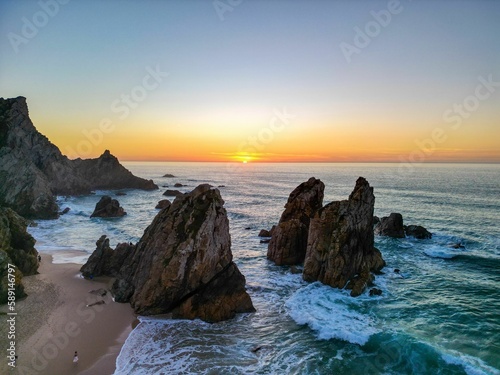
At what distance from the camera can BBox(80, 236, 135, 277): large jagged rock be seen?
31.9m

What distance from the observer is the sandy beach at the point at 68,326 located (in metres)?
18.3

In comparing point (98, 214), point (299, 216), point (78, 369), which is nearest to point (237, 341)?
point (78, 369)

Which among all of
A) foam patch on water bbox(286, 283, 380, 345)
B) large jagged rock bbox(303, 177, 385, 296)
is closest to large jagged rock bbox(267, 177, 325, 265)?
large jagged rock bbox(303, 177, 385, 296)

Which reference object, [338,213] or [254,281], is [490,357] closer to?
[338,213]

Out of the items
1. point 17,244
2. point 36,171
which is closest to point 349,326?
point 17,244

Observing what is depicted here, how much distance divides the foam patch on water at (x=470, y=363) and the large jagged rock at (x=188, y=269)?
45.4 feet

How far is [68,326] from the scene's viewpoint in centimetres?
2236

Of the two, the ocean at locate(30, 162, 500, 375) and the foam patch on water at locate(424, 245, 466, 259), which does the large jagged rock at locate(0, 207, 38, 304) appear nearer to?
the ocean at locate(30, 162, 500, 375)

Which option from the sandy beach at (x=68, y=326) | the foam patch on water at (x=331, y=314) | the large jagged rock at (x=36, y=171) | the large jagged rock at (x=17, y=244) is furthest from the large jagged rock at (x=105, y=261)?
the large jagged rock at (x=36, y=171)

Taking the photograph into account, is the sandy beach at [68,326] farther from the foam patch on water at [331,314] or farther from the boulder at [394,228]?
the boulder at [394,228]

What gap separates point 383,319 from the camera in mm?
24875

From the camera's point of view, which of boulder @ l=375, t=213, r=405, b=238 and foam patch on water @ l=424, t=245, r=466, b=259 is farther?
boulder @ l=375, t=213, r=405, b=238

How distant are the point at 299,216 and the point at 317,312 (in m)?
15.1

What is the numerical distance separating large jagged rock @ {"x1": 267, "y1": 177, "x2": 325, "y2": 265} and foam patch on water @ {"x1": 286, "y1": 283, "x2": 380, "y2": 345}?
24.1 feet
